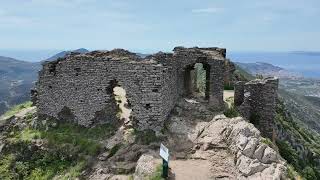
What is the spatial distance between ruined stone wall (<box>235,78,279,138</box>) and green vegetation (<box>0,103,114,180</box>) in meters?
10.1

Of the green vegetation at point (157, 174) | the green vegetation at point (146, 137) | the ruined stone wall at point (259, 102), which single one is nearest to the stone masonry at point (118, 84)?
the green vegetation at point (146, 137)

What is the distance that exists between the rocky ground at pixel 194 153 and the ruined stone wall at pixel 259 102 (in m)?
5.62

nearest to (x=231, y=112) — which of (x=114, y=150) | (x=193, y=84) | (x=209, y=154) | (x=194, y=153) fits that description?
(x=193, y=84)

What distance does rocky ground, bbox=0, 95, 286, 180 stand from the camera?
814 inches

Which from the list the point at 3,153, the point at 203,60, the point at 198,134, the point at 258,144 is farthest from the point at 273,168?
the point at 3,153

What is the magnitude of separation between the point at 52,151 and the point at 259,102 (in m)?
14.0

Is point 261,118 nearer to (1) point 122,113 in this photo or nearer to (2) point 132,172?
(1) point 122,113

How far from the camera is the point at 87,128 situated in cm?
2706

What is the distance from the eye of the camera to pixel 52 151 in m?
25.7

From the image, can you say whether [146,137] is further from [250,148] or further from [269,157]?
[269,157]

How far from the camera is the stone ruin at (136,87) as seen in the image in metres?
24.9

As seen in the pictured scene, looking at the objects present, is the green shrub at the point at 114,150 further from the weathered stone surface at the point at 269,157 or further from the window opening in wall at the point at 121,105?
the weathered stone surface at the point at 269,157

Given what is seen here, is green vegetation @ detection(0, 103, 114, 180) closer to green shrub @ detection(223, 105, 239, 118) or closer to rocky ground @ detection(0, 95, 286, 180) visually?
rocky ground @ detection(0, 95, 286, 180)

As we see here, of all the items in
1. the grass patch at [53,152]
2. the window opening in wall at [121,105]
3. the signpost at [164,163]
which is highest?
the window opening in wall at [121,105]
